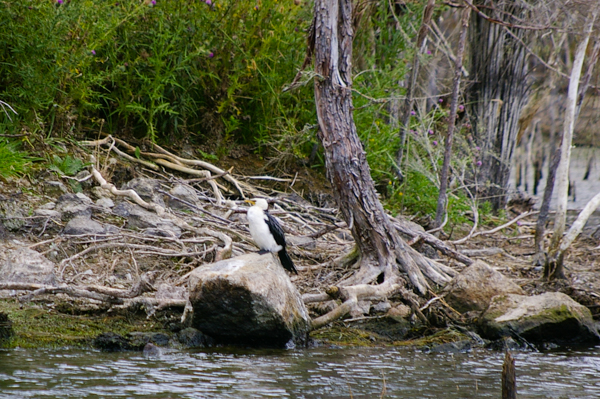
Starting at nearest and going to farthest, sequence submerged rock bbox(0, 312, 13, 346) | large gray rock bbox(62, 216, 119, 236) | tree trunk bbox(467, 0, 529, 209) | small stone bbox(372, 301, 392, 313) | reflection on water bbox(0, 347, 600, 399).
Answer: reflection on water bbox(0, 347, 600, 399) → submerged rock bbox(0, 312, 13, 346) → small stone bbox(372, 301, 392, 313) → large gray rock bbox(62, 216, 119, 236) → tree trunk bbox(467, 0, 529, 209)

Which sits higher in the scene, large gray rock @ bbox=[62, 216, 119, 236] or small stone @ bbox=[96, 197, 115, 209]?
small stone @ bbox=[96, 197, 115, 209]

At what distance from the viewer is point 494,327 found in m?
5.40

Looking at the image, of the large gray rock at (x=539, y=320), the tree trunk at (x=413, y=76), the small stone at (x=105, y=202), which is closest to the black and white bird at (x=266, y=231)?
the large gray rock at (x=539, y=320)

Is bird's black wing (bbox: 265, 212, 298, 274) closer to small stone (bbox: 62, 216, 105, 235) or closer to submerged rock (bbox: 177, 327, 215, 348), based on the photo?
submerged rock (bbox: 177, 327, 215, 348)

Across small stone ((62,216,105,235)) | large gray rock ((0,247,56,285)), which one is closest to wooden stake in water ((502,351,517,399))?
large gray rock ((0,247,56,285))

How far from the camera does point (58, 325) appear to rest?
15.4 feet

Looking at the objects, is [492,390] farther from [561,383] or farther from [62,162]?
[62,162]

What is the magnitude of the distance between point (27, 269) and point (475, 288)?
13.0 feet

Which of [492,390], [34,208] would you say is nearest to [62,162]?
[34,208]

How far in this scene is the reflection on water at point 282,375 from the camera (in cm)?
366

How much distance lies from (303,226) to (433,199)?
7.91ft

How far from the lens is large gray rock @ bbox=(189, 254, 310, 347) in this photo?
4.48 m

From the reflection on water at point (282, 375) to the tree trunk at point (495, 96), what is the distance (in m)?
6.15

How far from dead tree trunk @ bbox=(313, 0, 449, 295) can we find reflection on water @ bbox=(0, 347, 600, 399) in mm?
1174
